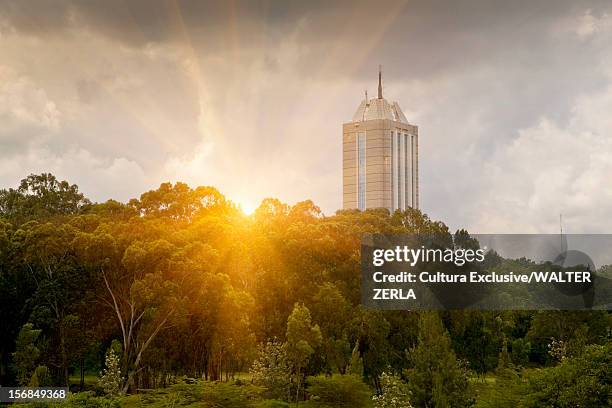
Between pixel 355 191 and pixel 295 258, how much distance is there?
70882mm

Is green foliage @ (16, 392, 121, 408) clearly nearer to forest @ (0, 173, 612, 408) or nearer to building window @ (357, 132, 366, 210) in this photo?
forest @ (0, 173, 612, 408)

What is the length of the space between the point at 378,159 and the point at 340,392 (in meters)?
77.6

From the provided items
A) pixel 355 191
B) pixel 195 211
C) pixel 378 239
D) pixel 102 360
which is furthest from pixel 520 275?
pixel 355 191

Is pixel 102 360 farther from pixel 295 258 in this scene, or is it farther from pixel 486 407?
pixel 486 407

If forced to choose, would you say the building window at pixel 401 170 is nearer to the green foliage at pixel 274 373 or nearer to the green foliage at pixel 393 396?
the green foliage at pixel 274 373

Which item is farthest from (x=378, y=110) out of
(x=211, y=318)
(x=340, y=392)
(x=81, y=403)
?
(x=81, y=403)

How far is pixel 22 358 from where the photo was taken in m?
30.1

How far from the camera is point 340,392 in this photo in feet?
94.9

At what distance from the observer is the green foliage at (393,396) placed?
2668 centimetres

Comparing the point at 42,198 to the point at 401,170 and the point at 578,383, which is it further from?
the point at 401,170

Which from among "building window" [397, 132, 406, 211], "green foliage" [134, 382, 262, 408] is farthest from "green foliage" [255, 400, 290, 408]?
"building window" [397, 132, 406, 211]

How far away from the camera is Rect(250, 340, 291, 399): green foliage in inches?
1227

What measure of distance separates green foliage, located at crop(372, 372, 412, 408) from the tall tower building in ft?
248

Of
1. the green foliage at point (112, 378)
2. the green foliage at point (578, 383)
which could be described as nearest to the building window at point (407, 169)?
the green foliage at point (112, 378)
